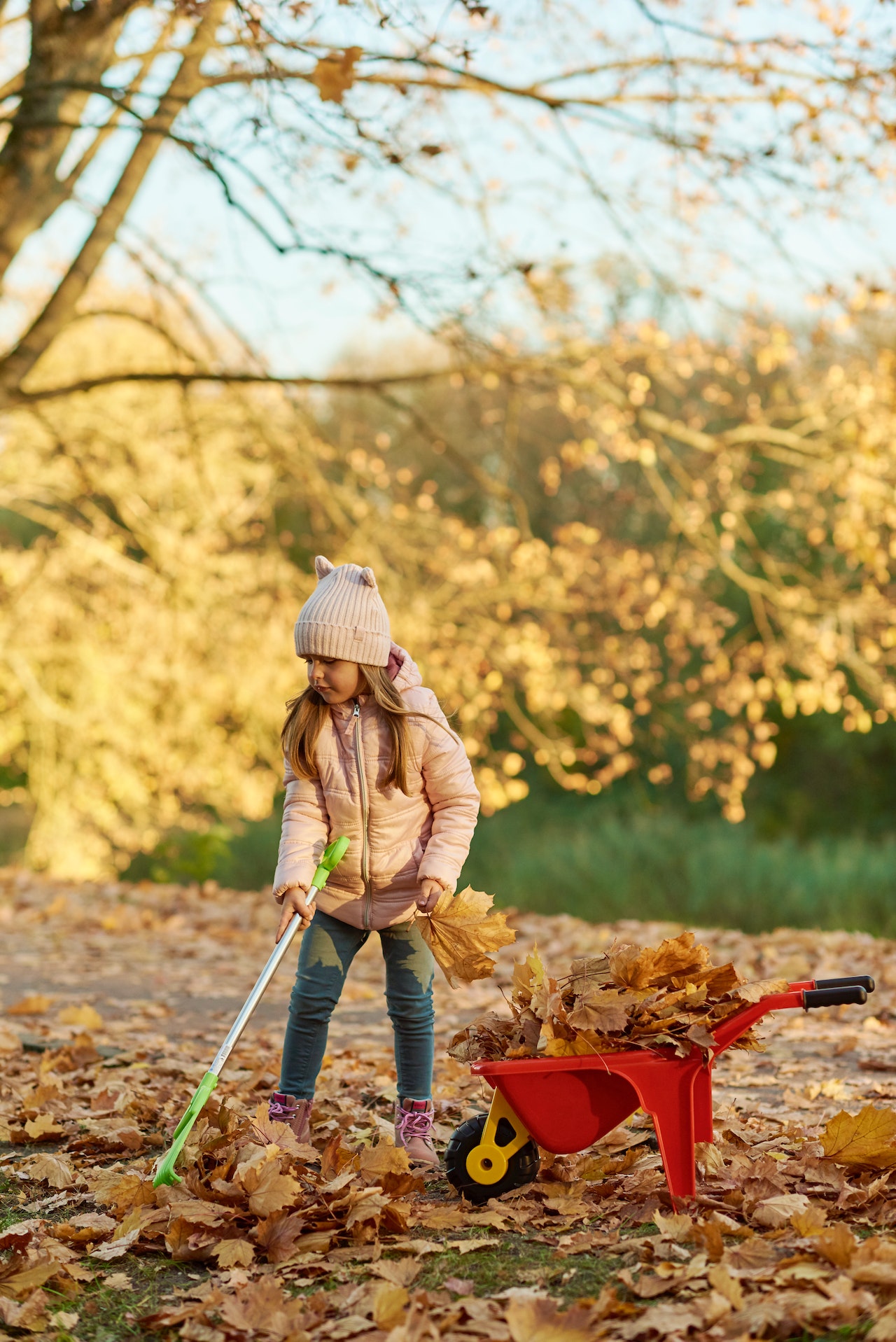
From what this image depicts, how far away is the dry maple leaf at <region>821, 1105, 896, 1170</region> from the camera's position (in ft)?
9.36

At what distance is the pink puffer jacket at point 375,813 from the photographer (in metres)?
3.32

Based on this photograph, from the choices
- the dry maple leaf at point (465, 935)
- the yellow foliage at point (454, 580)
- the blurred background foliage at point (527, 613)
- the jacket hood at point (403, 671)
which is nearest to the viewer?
the dry maple leaf at point (465, 935)

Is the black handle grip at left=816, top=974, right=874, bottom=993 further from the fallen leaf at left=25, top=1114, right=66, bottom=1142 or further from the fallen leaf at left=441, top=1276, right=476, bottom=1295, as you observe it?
the fallen leaf at left=25, top=1114, right=66, bottom=1142

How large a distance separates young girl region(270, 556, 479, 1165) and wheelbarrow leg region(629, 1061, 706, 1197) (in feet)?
2.57

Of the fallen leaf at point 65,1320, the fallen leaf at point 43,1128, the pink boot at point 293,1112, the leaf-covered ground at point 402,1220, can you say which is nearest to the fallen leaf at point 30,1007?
the leaf-covered ground at point 402,1220

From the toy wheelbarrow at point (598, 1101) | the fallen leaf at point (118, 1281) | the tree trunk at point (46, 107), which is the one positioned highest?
the tree trunk at point (46, 107)

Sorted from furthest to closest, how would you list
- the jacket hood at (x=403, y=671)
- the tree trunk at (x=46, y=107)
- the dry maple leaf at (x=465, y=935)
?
the tree trunk at (x=46, y=107) < the jacket hood at (x=403, y=671) < the dry maple leaf at (x=465, y=935)

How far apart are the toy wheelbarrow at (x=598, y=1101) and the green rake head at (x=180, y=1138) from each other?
613 millimetres

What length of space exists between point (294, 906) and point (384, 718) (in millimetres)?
548

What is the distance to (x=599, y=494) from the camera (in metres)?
18.8

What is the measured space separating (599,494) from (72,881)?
32.1 ft

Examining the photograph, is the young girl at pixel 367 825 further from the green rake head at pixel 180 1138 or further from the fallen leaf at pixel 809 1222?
the fallen leaf at pixel 809 1222

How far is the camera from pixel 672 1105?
2.70 meters

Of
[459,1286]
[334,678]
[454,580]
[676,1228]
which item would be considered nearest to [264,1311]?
[459,1286]
